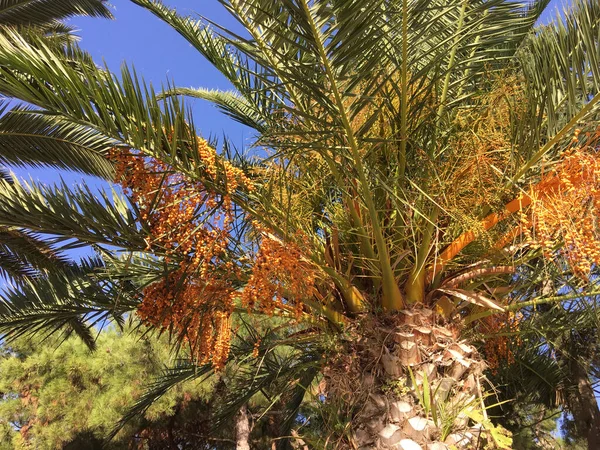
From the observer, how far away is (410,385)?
312 centimetres

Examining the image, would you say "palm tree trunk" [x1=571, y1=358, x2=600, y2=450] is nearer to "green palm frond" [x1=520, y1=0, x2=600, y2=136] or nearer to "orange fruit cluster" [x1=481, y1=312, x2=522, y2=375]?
"orange fruit cluster" [x1=481, y1=312, x2=522, y2=375]

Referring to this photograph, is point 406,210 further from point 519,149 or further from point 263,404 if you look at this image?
point 263,404

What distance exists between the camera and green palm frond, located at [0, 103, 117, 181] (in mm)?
5949

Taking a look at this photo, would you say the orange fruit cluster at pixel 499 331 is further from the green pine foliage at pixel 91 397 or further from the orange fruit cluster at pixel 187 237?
the green pine foliage at pixel 91 397

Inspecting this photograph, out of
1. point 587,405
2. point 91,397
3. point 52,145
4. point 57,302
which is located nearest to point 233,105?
point 52,145

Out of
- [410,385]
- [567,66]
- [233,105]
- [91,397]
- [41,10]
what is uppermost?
[41,10]

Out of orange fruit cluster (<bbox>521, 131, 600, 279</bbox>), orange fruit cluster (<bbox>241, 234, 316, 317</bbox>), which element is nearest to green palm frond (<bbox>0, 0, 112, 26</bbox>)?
orange fruit cluster (<bbox>241, 234, 316, 317</bbox>)

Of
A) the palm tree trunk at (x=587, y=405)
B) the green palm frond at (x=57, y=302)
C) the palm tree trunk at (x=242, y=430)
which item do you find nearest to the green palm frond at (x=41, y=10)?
the green palm frond at (x=57, y=302)

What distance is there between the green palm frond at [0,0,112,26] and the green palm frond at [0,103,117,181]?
1.54 m

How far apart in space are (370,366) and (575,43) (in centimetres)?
208

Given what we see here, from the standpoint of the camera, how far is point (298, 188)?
357 cm

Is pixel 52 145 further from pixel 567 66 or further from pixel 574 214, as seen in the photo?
pixel 574 214

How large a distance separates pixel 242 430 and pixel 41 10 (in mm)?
7344

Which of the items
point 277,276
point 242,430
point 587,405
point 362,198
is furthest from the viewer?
point 242,430
